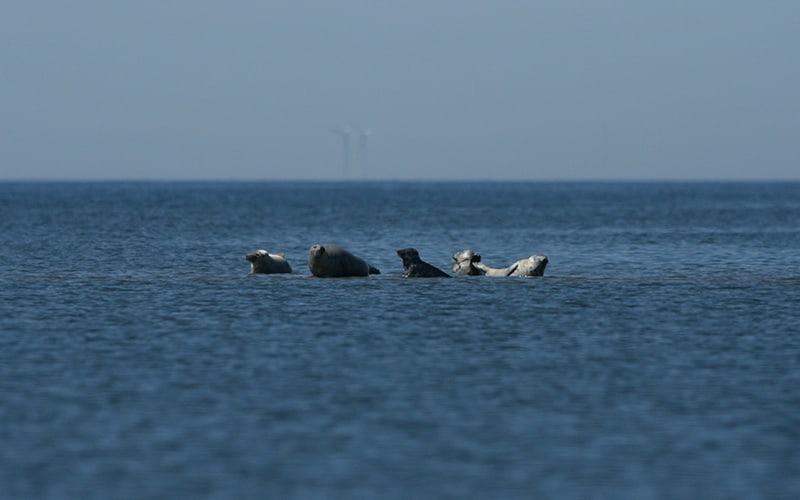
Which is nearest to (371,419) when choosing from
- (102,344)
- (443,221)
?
(102,344)

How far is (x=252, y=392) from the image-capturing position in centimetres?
2048

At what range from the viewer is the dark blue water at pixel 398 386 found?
15367mm

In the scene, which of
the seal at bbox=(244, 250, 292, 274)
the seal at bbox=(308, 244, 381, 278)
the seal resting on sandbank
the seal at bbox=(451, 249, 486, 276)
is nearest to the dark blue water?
the seal at bbox=(308, 244, 381, 278)

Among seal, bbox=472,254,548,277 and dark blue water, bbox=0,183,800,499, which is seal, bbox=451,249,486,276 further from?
dark blue water, bbox=0,183,800,499

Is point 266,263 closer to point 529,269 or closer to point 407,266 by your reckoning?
point 407,266

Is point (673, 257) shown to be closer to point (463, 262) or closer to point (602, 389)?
point (463, 262)

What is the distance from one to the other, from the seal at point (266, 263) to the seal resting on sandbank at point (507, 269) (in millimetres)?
5581

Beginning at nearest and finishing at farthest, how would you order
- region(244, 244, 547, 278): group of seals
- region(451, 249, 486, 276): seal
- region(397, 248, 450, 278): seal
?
region(397, 248, 450, 278): seal < region(244, 244, 547, 278): group of seals < region(451, 249, 486, 276): seal

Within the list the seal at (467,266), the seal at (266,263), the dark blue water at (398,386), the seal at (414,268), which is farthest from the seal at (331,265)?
the seal at (467,266)

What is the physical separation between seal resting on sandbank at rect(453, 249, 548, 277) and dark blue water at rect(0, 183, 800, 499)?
659 mm

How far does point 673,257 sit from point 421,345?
32.1m

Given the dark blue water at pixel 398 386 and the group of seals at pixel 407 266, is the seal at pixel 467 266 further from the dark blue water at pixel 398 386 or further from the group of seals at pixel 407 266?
the dark blue water at pixel 398 386

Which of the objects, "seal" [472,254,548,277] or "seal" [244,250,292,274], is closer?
"seal" [472,254,548,277]

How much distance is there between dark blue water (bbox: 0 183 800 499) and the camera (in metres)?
15.4
